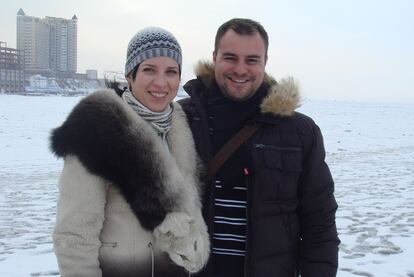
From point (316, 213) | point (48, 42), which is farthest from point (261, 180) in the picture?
point (48, 42)

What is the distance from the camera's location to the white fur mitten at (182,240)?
1.88 metres

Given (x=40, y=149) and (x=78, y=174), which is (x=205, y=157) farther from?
(x=40, y=149)

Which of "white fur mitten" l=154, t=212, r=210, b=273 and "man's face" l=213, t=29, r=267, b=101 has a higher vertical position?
"man's face" l=213, t=29, r=267, b=101

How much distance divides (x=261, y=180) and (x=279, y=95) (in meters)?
0.47

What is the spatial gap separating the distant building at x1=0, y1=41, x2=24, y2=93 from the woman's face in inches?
3856

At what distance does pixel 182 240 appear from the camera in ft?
6.31

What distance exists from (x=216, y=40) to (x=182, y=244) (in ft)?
3.82

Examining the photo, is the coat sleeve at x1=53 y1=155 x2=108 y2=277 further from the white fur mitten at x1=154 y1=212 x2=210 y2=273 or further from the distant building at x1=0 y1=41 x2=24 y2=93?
the distant building at x1=0 y1=41 x2=24 y2=93

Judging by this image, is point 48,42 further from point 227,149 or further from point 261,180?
point 261,180

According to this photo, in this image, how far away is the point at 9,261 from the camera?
14.8 feet

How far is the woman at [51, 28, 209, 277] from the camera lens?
5.88ft

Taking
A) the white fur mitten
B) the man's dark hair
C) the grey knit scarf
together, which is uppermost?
the man's dark hair

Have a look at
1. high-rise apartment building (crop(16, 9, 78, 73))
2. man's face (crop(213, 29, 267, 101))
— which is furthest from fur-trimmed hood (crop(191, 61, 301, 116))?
high-rise apartment building (crop(16, 9, 78, 73))

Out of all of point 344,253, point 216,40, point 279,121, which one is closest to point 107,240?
point 279,121
